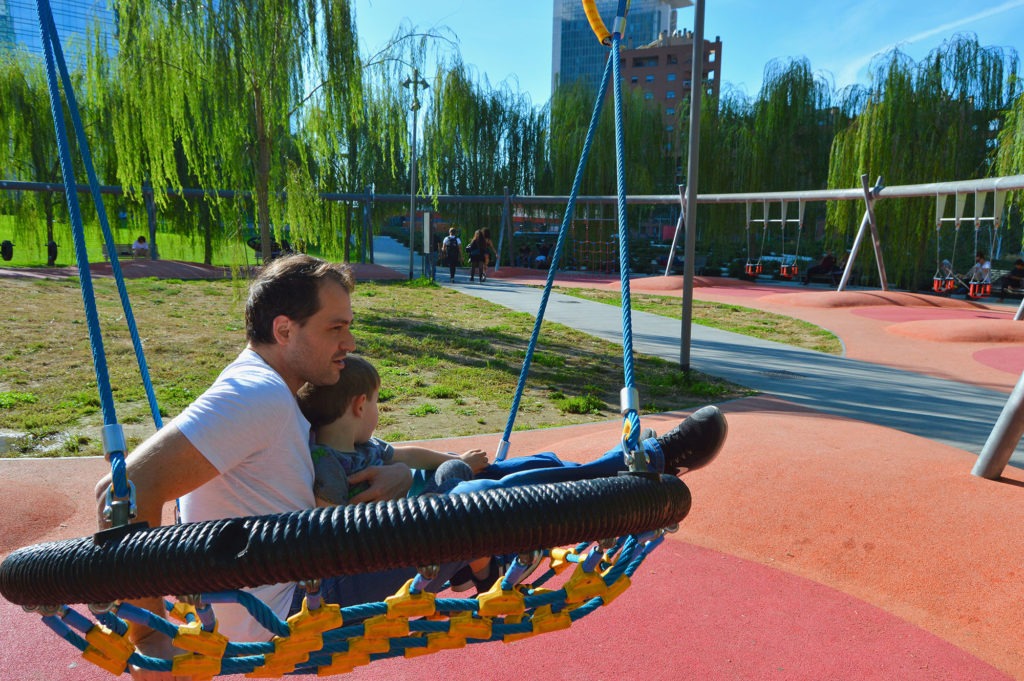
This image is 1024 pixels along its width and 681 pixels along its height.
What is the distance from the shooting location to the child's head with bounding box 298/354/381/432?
1.99 m

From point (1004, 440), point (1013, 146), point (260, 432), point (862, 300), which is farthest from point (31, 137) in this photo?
point (1013, 146)

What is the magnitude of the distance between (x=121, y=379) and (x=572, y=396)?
4256 mm

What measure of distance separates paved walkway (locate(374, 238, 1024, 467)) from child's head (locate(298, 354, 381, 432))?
183 inches

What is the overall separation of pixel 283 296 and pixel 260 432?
0.38 m

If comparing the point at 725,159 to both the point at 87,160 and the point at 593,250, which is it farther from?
the point at 87,160

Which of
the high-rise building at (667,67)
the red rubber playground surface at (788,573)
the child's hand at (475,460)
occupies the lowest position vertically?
the red rubber playground surface at (788,573)

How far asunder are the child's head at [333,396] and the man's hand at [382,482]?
6.8 inches

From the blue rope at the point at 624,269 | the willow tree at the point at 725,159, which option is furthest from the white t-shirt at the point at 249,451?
the willow tree at the point at 725,159

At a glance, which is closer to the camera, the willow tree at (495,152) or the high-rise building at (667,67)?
the willow tree at (495,152)

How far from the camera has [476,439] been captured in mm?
5438

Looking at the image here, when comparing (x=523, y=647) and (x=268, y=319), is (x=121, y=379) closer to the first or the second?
(x=523, y=647)

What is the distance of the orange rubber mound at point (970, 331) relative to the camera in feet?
35.1

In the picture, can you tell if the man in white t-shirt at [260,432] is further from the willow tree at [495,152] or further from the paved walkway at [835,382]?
the willow tree at [495,152]

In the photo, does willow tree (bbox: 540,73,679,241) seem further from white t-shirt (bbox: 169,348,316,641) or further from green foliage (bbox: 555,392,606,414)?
white t-shirt (bbox: 169,348,316,641)
